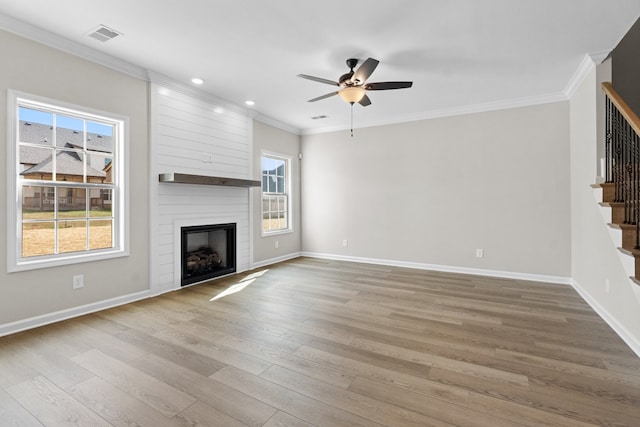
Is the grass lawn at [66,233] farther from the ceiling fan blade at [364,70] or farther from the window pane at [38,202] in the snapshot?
the ceiling fan blade at [364,70]

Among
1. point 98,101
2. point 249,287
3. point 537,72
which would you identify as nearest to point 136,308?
point 249,287

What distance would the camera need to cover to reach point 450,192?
5.34 meters

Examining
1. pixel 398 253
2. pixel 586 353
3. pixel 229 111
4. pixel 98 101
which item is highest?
pixel 229 111

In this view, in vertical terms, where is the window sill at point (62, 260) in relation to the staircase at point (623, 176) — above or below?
below

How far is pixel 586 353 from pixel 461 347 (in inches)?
37.0

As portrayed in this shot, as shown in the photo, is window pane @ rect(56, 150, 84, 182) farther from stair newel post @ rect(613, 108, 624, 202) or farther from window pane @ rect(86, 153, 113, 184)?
stair newel post @ rect(613, 108, 624, 202)

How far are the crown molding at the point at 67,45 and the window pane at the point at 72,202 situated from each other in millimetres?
1417

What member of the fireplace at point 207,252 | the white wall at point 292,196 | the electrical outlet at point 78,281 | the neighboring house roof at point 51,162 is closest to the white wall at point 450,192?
the white wall at point 292,196

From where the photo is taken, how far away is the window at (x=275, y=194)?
19.9ft

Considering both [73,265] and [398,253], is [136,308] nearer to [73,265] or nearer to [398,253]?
[73,265]

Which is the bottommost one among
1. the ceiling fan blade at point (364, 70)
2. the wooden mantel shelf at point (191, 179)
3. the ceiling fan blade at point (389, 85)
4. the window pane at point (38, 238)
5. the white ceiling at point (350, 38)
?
the window pane at point (38, 238)

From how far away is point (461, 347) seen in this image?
8.46 feet

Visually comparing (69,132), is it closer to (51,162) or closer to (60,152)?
(60,152)

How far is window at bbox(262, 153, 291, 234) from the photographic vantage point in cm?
607
